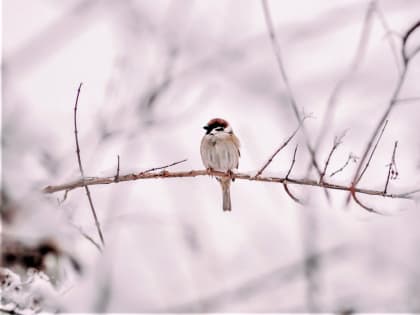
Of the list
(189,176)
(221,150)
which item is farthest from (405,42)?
(221,150)

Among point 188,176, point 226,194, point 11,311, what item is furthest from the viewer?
point 226,194

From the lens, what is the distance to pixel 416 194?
316 centimetres

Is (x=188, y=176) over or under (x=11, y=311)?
over

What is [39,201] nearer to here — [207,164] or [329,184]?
[329,184]

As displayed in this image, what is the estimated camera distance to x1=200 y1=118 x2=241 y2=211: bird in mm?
6562

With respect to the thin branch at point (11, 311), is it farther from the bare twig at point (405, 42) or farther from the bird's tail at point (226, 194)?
the bird's tail at point (226, 194)

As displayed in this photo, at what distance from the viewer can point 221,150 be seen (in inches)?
259

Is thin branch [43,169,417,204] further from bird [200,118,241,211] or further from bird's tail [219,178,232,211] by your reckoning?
bird's tail [219,178,232,211]

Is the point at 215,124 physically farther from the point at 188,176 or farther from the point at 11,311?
the point at 11,311

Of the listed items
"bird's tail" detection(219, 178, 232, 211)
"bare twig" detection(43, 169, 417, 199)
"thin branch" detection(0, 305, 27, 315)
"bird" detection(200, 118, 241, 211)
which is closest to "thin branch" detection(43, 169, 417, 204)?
"bare twig" detection(43, 169, 417, 199)

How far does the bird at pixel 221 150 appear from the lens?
656cm

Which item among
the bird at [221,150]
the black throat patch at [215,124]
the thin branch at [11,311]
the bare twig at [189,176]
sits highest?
the black throat patch at [215,124]

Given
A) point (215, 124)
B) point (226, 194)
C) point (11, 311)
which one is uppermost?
point (215, 124)

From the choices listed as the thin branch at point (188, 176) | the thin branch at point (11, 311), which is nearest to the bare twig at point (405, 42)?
the thin branch at point (188, 176)
